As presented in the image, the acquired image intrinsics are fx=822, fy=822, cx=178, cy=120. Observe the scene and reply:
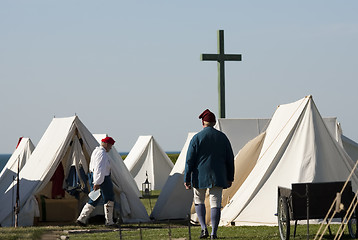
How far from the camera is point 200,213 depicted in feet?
33.9

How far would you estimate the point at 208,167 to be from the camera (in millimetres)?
10297

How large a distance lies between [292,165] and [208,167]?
2.57 metres

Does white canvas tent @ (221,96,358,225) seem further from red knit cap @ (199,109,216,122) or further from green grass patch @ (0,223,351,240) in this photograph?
red knit cap @ (199,109,216,122)

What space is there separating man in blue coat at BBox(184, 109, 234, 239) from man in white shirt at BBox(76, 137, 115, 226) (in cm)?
338

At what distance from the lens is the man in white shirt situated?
13508 millimetres

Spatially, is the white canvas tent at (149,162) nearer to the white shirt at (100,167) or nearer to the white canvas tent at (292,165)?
the white shirt at (100,167)

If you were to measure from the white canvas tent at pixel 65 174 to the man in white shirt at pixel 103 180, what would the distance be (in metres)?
1.11

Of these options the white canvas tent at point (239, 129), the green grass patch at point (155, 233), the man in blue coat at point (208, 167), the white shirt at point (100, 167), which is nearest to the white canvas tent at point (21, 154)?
the white canvas tent at point (239, 129)

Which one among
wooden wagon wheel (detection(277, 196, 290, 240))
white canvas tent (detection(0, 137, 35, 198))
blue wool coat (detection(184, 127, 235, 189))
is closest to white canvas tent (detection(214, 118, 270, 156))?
blue wool coat (detection(184, 127, 235, 189))

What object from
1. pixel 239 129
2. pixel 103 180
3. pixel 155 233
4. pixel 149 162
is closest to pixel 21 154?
pixel 149 162

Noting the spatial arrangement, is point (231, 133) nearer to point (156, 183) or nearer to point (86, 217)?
point (86, 217)

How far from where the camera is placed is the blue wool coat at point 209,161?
1025cm

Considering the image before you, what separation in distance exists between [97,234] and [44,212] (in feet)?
11.5

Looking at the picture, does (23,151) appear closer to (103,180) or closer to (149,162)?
(149,162)
